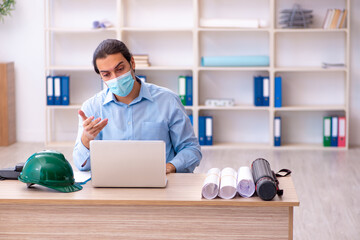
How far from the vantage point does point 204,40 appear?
6.59 meters

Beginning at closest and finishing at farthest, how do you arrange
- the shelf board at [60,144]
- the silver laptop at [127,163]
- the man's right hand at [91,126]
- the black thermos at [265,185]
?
the black thermos at [265,185], the silver laptop at [127,163], the man's right hand at [91,126], the shelf board at [60,144]

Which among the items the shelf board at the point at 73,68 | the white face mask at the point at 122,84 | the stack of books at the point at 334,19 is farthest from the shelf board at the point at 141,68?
the white face mask at the point at 122,84

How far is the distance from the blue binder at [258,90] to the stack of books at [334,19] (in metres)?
0.87

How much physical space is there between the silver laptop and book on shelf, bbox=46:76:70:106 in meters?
4.19

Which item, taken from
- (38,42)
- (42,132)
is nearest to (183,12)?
(38,42)

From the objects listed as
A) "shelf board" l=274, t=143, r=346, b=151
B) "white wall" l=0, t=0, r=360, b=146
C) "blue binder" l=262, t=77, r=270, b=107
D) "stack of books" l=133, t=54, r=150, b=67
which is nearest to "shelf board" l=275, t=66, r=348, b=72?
"blue binder" l=262, t=77, r=270, b=107

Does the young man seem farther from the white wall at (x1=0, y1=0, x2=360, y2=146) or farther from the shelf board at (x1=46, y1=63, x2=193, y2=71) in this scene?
the white wall at (x1=0, y1=0, x2=360, y2=146)

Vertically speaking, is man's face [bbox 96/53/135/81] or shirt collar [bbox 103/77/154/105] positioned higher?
man's face [bbox 96/53/135/81]

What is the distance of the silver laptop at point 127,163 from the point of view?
7.69 feet

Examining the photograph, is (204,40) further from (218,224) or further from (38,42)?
(218,224)

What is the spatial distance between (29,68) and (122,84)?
13.9 ft

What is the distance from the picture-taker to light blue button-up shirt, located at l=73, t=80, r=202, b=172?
115 inches

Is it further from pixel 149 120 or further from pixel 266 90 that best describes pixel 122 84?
pixel 266 90

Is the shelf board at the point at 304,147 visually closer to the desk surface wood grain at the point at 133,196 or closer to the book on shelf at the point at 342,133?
the book on shelf at the point at 342,133
